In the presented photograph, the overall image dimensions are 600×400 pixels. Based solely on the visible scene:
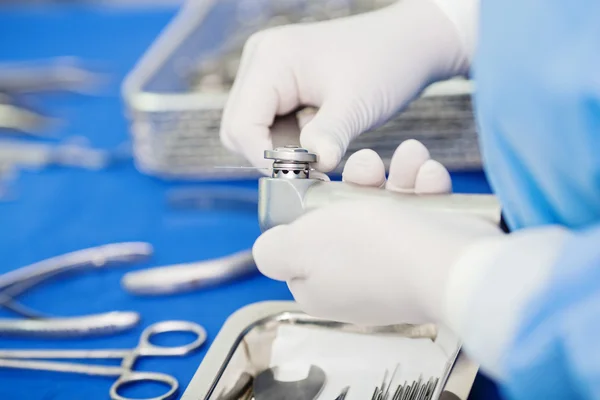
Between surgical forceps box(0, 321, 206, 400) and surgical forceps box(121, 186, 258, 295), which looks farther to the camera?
surgical forceps box(121, 186, 258, 295)

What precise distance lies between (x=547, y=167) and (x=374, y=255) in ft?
0.39

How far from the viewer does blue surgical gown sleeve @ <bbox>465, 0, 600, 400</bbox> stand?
385 mm

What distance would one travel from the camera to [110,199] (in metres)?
1.07

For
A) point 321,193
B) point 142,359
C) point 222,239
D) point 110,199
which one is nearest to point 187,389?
point 142,359

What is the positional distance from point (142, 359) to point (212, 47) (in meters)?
0.72

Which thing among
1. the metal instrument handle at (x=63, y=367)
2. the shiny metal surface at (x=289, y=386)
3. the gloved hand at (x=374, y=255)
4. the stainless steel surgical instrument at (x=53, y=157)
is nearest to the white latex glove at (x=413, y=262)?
the gloved hand at (x=374, y=255)

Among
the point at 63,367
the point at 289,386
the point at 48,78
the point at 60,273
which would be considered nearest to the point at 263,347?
the point at 289,386

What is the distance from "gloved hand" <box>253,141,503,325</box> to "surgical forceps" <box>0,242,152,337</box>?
288mm

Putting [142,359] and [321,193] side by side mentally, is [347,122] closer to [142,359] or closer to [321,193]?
[321,193]

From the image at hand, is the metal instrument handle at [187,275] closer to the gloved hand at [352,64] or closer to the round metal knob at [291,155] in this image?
the gloved hand at [352,64]

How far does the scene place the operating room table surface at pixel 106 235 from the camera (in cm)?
73

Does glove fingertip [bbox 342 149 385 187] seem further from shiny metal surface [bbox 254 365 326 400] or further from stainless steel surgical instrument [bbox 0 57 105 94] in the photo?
stainless steel surgical instrument [bbox 0 57 105 94]

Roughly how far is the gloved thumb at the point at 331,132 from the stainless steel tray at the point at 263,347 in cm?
18

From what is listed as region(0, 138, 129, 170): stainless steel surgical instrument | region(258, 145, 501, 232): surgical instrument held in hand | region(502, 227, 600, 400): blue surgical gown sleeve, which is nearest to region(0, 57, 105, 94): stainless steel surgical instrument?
region(0, 138, 129, 170): stainless steel surgical instrument
